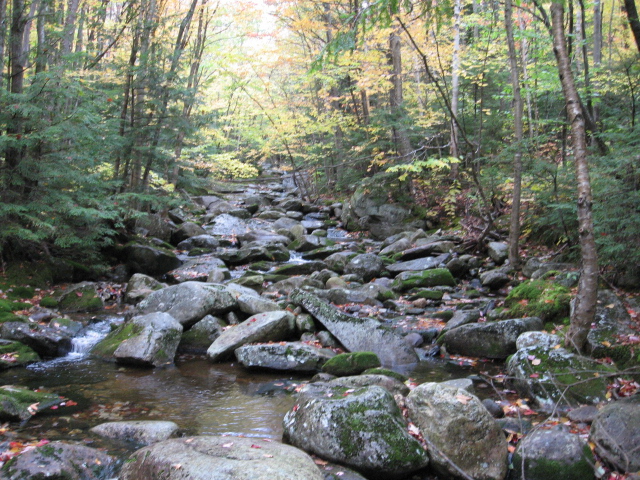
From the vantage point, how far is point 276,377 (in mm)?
7148

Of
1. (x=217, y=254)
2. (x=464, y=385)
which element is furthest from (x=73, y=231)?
(x=464, y=385)

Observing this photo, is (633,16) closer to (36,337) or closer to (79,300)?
(36,337)

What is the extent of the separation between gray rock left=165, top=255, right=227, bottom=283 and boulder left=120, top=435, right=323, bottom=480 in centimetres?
865

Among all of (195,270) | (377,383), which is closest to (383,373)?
(377,383)

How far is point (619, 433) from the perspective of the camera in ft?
13.5

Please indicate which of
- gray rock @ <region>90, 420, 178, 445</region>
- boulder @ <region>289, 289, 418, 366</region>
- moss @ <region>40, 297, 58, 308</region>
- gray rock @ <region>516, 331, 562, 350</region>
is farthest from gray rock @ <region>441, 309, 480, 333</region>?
moss @ <region>40, 297, 58, 308</region>

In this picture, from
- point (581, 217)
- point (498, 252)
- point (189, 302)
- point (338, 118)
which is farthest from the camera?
point (338, 118)

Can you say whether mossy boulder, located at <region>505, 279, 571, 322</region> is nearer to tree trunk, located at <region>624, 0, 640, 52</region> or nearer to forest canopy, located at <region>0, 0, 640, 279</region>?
forest canopy, located at <region>0, 0, 640, 279</region>

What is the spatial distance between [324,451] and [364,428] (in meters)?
0.45

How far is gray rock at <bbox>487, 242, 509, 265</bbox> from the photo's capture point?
12.0m

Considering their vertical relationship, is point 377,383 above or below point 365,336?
above

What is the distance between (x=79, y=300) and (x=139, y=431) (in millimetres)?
6382

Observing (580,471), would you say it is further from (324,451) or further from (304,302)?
(304,302)

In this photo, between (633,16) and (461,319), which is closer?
(633,16)
